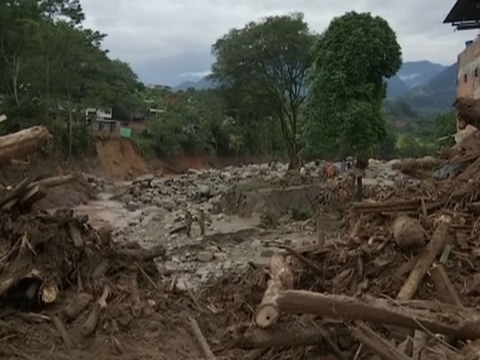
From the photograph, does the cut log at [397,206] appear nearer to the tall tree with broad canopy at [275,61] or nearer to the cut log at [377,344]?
the cut log at [377,344]

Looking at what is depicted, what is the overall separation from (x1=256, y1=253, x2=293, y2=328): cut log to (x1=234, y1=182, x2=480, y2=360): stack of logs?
1cm

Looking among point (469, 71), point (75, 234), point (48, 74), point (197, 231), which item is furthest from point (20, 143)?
point (48, 74)

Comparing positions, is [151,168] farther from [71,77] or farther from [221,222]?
[221,222]

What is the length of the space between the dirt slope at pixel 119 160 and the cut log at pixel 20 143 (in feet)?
100

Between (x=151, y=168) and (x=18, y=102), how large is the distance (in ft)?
43.9

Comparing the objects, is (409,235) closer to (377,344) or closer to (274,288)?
(274,288)

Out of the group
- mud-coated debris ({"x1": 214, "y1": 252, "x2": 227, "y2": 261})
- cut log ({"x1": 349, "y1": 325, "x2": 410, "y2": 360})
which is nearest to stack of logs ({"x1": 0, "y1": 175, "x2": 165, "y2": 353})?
cut log ({"x1": 349, "y1": 325, "x2": 410, "y2": 360})

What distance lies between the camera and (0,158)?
8320 mm

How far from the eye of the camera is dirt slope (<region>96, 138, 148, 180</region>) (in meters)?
39.3

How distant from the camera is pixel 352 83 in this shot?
801 inches

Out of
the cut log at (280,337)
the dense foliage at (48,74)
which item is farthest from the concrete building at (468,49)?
the dense foliage at (48,74)

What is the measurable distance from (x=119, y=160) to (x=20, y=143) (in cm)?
3265

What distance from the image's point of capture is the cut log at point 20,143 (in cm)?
834

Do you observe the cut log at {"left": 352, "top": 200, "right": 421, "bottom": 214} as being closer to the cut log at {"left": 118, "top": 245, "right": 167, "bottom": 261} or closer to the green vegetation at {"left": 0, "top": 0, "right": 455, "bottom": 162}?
the cut log at {"left": 118, "top": 245, "right": 167, "bottom": 261}
